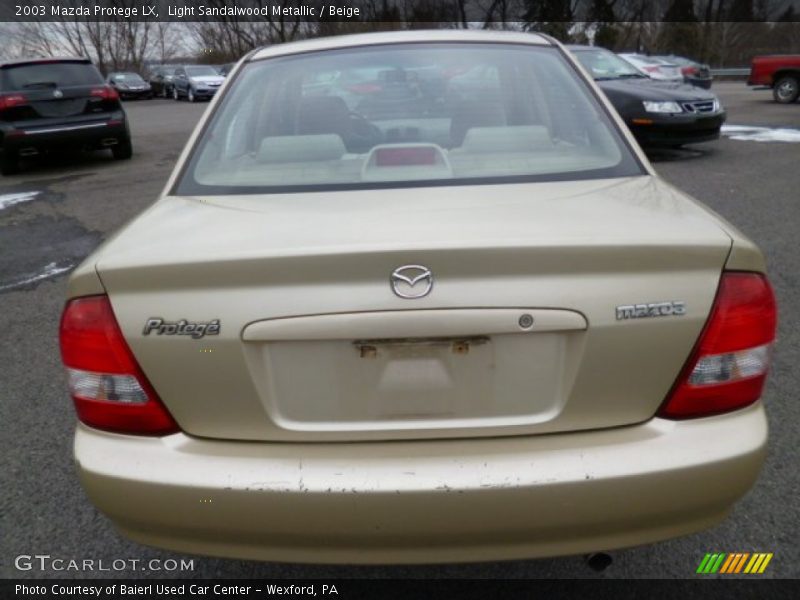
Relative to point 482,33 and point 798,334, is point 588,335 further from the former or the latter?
point 798,334

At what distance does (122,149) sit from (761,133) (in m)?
10.9

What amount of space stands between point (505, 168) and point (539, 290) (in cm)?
77

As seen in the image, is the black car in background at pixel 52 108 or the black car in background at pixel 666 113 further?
the black car in background at pixel 52 108

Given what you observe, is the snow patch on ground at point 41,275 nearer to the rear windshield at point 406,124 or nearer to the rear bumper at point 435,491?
the rear windshield at point 406,124

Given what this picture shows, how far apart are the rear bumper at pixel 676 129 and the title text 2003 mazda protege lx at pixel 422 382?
8027mm

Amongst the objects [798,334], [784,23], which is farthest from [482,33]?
[784,23]

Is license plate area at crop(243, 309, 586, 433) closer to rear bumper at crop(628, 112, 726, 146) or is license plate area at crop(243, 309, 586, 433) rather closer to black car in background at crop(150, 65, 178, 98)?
rear bumper at crop(628, 112, 726, 146)

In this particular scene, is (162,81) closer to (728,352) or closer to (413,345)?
(413,345)

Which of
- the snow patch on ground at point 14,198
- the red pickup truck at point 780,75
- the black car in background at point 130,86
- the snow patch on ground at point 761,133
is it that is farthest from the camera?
the black car in background at point 130,86

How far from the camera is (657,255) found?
5.39 ft

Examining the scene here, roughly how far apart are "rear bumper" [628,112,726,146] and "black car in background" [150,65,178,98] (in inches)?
1234

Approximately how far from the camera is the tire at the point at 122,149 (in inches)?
442

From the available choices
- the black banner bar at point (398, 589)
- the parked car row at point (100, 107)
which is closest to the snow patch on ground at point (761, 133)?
the parked car row at point (100, 107)

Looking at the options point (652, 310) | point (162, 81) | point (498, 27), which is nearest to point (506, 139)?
point (652, 310)
